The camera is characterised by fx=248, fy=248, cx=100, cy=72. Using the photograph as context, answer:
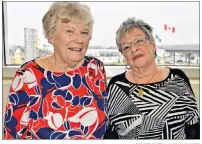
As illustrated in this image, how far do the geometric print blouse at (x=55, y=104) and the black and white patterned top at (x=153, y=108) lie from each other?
0.23 ft

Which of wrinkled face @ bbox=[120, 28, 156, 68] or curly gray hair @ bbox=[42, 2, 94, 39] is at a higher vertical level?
curly gray hair @ bbox=[42, 2, 94, 39]

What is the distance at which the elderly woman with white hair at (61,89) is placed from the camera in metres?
1.19

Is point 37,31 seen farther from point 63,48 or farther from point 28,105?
point 28,105

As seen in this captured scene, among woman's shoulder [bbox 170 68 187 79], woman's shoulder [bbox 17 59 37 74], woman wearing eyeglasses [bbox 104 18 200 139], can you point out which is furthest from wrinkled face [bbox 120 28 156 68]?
woman's shoulder [bbox 17 59 37 74]

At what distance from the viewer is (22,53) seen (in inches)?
48.0

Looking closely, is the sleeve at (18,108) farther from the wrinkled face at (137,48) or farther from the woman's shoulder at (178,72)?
the woman's shoulder at (178,72)

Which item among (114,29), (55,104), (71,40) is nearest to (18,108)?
(55,104)

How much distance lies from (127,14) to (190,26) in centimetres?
32

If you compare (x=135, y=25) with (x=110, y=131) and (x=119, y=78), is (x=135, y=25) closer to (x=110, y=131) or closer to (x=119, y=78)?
(x=119, y=78)

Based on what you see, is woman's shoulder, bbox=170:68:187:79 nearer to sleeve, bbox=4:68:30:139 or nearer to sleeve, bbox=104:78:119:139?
sleeve, bbox=104:78:119:139

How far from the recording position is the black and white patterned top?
1.20 metres

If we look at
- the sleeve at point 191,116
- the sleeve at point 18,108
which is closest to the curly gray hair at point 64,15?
the sleeve at point 18,108

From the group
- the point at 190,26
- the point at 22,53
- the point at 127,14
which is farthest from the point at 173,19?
the point at 22,53

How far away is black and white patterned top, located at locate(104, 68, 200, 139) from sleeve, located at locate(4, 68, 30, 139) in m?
0.40
